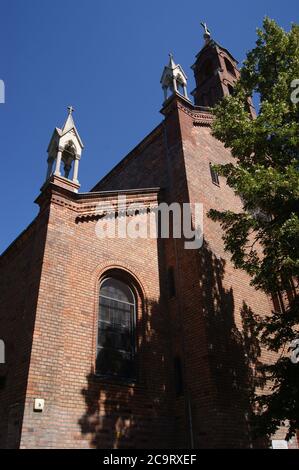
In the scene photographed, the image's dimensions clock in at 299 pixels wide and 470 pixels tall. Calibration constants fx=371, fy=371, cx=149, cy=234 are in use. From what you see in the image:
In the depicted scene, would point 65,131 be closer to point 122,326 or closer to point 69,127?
point 69,127

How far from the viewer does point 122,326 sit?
31.9ft

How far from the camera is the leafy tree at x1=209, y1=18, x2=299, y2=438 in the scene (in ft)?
23.7

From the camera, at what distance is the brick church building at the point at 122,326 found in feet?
25.1

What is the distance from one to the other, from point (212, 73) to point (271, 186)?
15840 millimetres

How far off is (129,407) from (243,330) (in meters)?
3.60

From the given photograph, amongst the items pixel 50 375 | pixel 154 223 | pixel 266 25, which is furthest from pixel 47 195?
pixel 266 25

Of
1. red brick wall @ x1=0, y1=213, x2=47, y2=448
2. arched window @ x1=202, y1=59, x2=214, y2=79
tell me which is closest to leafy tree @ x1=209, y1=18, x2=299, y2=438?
red brick wall @ x1=0, y1=213, x2=47, y2=448

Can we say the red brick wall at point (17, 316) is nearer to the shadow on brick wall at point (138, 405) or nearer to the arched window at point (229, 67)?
the shadow on brick wall at point (138, 405)

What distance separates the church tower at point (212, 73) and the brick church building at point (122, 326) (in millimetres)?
9040

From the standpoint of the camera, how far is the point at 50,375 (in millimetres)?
7488

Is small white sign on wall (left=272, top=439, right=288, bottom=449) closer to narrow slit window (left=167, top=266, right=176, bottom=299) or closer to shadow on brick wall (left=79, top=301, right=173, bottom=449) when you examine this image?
shadow on brick wall (left=79, top=301, right=173, bottom=449)

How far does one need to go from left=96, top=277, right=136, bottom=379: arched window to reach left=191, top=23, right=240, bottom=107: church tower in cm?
1368

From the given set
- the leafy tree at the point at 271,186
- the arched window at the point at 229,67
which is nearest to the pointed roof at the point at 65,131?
the leafy tree at the point at 271,186

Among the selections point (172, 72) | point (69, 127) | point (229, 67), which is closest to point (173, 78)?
point (172, 72)
